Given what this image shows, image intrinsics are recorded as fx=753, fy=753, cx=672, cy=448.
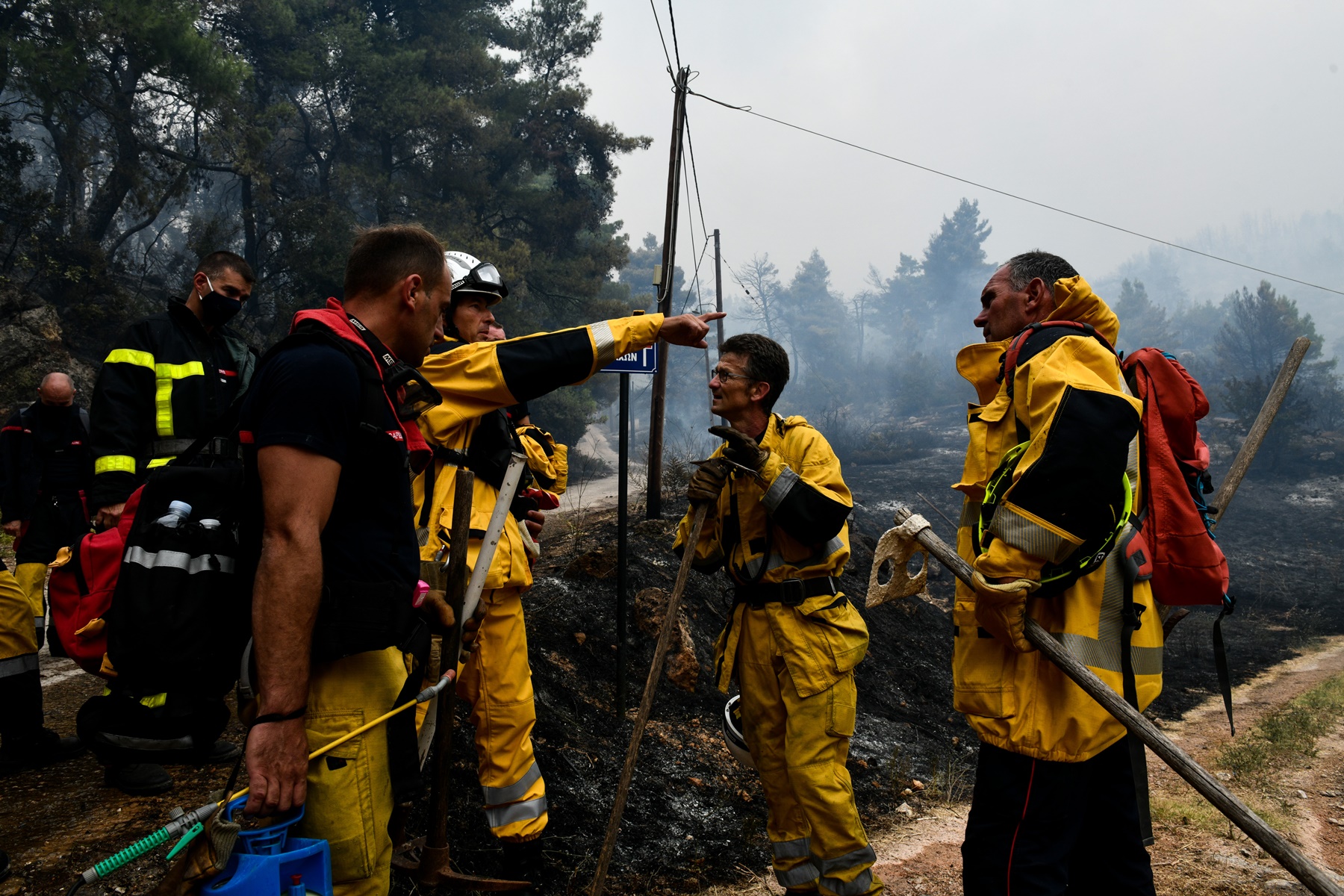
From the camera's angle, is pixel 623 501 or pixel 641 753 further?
pixel 623 501

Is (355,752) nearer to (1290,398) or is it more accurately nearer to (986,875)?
(986,875)

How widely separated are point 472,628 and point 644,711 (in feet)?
2.41

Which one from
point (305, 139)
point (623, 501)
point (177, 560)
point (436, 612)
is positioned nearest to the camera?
point (177, 560)

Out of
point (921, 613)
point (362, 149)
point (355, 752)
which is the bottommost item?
point (921, 613)

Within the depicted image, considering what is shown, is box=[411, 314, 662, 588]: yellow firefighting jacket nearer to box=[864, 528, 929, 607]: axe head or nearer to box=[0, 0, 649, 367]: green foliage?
box=[864, 528, 929, 607]: axe head

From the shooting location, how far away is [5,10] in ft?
51.6

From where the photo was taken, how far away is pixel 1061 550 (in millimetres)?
2174

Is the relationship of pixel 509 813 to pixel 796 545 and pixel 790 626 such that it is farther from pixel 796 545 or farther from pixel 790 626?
pixel 796 545

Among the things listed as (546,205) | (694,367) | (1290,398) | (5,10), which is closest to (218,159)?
(5,10)

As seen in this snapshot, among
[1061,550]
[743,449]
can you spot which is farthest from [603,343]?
[1061,550]

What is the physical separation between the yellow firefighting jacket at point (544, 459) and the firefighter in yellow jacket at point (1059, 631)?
2.27 m

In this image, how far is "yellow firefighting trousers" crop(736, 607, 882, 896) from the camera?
2.78 m

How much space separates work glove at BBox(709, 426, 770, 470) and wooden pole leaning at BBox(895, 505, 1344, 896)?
93 centimetres

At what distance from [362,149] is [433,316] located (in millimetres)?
26758
